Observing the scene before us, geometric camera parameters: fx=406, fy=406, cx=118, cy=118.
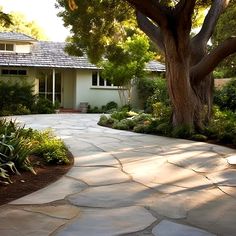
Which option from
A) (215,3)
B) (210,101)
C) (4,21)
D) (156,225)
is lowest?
(156,225)

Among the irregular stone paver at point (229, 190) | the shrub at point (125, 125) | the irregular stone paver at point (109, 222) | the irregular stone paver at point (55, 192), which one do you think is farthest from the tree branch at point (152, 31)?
the irregular stone paver at point (109, 222)

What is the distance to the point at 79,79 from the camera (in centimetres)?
2739

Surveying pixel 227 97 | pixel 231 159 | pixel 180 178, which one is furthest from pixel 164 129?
pixel 227 97

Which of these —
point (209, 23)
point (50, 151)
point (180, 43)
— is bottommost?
point (50, 151)

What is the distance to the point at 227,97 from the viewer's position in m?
19.5

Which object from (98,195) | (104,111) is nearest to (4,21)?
(98,195)

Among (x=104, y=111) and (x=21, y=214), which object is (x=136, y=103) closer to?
(x=104, y=111)

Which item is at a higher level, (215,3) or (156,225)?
(215,3)

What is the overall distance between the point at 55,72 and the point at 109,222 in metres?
23.9

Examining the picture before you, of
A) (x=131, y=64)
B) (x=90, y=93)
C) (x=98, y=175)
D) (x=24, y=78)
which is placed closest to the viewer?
(x=98, y=175)

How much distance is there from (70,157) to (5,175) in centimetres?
247

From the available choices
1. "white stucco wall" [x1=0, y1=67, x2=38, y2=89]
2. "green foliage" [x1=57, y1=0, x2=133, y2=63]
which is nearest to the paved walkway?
"green foliage" [x1=57, y1=0, x2=133, y2=63]

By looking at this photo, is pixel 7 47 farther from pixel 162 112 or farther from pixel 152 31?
pixel 162 112

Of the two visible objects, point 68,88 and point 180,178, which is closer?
point 180,178
